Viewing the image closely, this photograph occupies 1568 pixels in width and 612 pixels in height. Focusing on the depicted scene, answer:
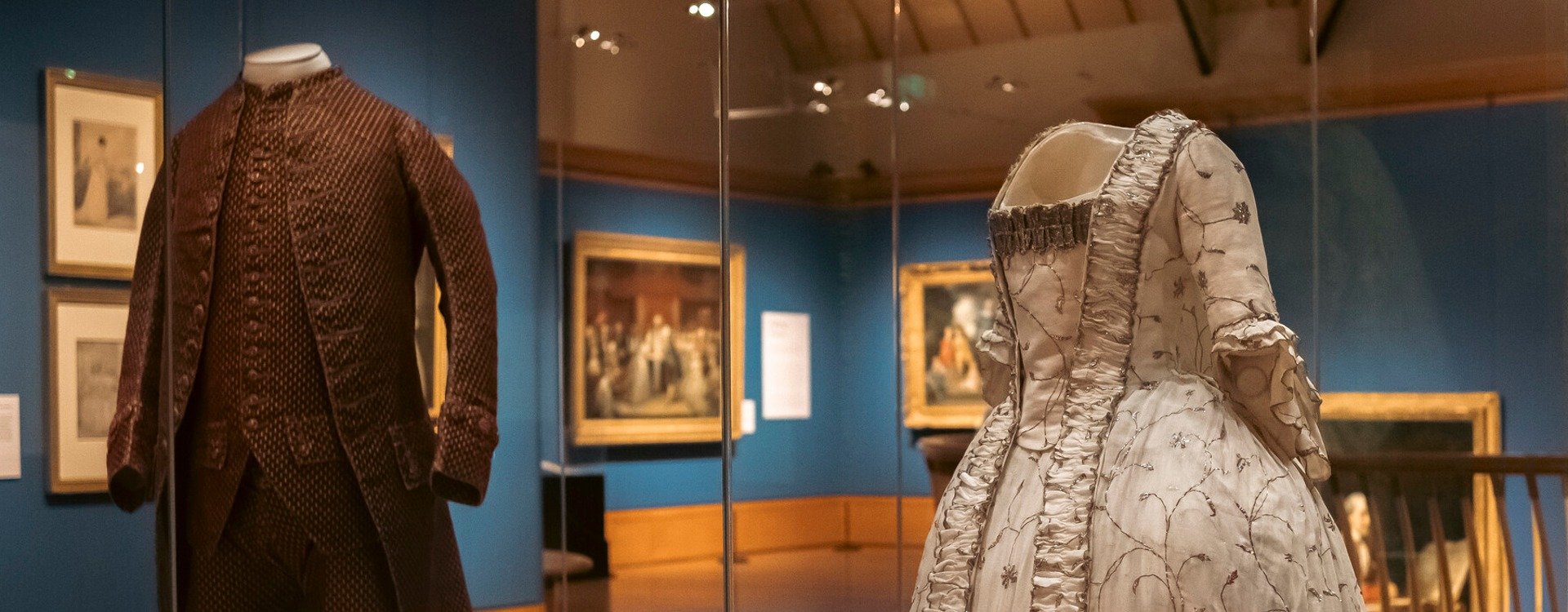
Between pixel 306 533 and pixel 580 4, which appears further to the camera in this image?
pixel 580 4

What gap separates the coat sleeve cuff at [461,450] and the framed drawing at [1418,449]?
165 centimetres

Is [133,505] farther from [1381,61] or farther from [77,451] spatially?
[1381,61]

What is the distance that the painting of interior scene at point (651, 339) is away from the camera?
2844 mm

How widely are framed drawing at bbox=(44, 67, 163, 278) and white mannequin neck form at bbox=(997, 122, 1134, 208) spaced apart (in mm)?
Answer: 1559

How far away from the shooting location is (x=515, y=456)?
2.62 m

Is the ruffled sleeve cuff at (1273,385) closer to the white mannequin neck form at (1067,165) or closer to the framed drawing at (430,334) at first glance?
the white mannequin neck form at (1067,165)

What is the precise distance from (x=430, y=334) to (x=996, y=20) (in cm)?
131

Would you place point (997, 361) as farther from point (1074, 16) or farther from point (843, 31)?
point (843, 31)

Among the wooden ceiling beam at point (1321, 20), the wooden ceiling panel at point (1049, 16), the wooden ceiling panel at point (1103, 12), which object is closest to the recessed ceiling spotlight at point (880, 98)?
the wooden ceiling panel at point (1049, 16)

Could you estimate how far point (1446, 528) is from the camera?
2859 mm

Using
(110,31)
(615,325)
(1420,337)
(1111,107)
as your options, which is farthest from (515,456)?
(1420,337)

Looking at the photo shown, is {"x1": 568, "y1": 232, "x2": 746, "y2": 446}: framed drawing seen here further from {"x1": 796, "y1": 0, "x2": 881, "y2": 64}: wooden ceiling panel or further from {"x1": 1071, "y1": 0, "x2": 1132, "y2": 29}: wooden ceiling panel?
{"x1": 1071, "y1": 0, "x2": 1132, "y2": 29}: wooden ceiling panel

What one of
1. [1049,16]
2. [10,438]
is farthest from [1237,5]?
[10,438]

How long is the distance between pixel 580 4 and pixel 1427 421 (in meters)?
1.88
